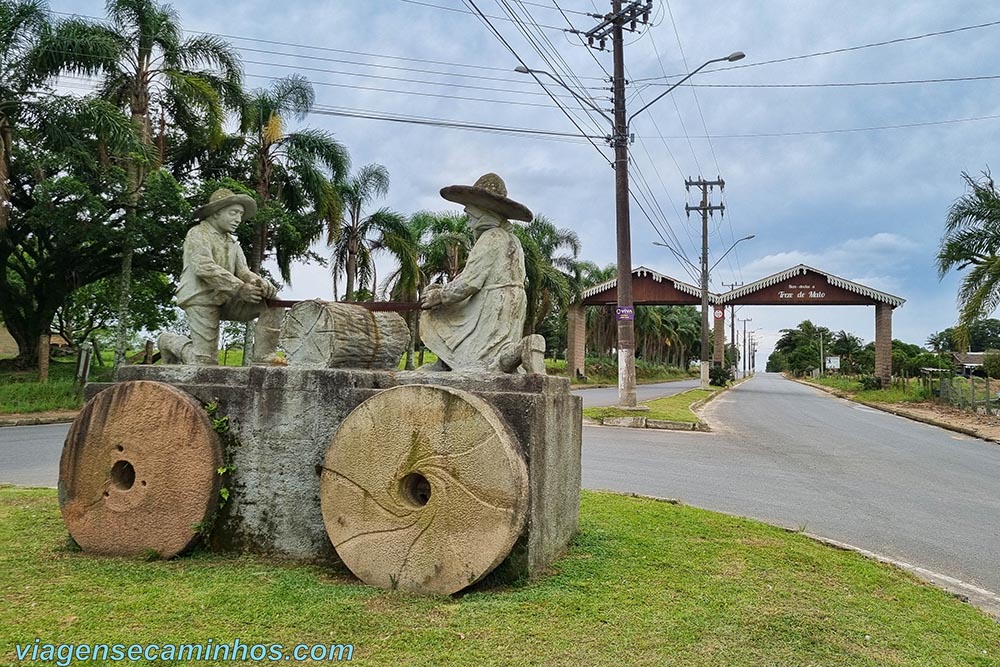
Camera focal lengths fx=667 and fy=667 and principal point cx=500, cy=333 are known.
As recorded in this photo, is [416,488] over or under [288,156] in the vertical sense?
under

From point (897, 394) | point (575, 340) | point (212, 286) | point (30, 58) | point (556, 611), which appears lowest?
point (556, 611)

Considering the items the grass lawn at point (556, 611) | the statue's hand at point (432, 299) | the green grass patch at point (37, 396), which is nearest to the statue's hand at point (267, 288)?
the statue's hand at point (432, 299)

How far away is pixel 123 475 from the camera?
405cm

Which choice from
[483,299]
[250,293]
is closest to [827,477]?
[483,299]

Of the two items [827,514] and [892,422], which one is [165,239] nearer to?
[827,514]

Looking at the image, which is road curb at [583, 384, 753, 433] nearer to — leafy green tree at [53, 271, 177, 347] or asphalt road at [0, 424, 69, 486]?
asphalt road at [0, 424, 69, 486]

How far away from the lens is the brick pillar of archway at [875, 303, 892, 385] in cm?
2658

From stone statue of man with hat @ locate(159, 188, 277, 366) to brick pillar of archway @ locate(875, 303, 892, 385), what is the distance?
2762 cm

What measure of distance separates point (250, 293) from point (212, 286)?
25 cm

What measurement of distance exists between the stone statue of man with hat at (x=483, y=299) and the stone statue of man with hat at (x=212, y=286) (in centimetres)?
130

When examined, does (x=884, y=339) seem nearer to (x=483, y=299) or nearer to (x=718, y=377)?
(x=718, y=377)

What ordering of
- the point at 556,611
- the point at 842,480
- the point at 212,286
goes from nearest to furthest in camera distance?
the point at 556,611 → the point at 212,286 → the point at 842,480

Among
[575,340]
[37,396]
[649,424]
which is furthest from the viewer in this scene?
[575,340]

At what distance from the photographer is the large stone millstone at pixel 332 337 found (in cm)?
415
